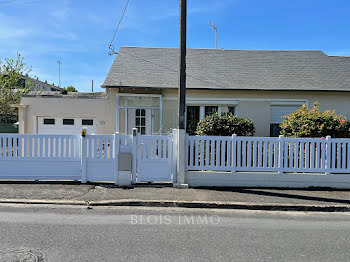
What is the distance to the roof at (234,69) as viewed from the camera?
11.7 metres

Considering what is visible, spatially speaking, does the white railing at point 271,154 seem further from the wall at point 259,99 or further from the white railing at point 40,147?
the wall at point 259,99

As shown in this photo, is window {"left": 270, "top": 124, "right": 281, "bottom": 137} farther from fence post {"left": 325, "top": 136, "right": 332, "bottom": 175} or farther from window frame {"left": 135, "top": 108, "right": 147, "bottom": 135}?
window frame {"left": 135, "top": 108, "right": 147, "bottom": 135}

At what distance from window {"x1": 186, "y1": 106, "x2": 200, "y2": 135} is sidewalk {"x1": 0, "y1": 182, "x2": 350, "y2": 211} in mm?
5516

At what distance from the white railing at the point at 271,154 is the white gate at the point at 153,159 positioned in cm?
56

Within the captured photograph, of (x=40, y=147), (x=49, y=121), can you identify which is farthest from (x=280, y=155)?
(x=49, y=121)

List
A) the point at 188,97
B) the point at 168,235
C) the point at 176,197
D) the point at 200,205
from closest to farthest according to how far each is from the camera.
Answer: the point at 168,235, the point at 200,205, the point at 176,197, the point at 188,97

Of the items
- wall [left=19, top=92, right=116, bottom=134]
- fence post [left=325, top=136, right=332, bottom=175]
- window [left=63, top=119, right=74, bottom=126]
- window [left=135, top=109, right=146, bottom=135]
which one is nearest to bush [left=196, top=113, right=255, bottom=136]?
fence post [left=325, top=136, right=332, bottom=175]

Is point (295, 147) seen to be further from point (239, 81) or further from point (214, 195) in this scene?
point (239, 81)

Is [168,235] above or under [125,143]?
under

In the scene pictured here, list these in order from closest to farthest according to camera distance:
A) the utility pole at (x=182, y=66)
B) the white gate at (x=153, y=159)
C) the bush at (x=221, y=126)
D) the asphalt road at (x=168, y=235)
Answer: the asphalt road at (x=168, y=235) → the white gate at (x=153, y=159) → the utility pole at (x=182, y=66) → the bush at (x=221, y=126)

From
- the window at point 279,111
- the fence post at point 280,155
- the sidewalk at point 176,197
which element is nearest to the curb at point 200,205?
the sidewalk at point 176,197

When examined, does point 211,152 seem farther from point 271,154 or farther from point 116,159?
point 116,159

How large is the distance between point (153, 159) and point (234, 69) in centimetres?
793

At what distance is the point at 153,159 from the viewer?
714 centimetres
